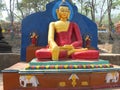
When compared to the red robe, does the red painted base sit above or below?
below

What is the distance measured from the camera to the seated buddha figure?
17.9 ft

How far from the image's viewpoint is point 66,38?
606 centimetres

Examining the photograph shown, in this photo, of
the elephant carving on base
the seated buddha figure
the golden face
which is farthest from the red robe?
the elephant carving on base

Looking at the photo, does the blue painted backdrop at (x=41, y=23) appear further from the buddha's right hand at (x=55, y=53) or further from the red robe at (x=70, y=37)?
the buddha's right hand at (x=55, y=53)

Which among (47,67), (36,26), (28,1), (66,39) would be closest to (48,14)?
(36,26)

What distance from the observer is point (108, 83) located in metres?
5.19

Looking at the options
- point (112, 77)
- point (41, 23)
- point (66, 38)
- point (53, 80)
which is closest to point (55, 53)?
point (53, 80)

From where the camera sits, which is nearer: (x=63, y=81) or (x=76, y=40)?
(x=63, y=81)

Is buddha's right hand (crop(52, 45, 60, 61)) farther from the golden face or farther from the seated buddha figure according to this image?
the golden face

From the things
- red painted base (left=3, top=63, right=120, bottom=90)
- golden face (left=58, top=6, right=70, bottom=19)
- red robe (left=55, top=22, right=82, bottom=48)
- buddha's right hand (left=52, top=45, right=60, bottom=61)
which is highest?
golden face (left=58, top=6, right=70, bottom=19)

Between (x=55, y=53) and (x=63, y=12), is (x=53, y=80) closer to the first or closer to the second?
(x=55, y=53)

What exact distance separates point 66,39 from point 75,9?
112 centimetres

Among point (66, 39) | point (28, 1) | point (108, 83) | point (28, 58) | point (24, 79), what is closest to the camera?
point (24, 79)

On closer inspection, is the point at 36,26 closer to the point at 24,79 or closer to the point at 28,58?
the point at 28,58
